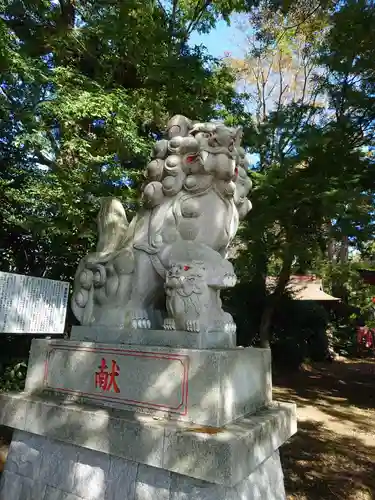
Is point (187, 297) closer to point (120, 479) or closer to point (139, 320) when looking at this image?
point (139, 320)

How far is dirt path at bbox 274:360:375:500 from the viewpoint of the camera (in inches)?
146

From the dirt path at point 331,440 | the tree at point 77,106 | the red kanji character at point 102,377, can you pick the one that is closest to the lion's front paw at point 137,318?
the red kanji character at point 102,377

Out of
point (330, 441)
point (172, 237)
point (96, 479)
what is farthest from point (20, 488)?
point (330, 441)

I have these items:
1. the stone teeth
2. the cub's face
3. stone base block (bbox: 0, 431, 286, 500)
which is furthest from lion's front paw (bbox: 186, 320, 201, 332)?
the stone teeth

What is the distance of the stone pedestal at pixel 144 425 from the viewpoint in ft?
6.15

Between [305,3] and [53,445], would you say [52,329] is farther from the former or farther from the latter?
[305,3]

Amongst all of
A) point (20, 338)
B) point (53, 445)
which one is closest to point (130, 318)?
point (53, 445)

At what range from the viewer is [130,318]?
2479 millimetres

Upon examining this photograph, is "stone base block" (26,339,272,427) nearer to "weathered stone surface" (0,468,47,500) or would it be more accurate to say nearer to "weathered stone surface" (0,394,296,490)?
"weathered stone surface" (0,394,296,490)

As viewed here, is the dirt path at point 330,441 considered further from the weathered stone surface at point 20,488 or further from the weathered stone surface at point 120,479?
A: the weathered stone surface at point 120,479

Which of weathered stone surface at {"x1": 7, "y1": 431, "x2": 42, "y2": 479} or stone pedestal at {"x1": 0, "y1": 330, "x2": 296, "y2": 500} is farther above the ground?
stone pedestal at {"x1": 0, "y1": 330, "x2": 296, "y2": 500}

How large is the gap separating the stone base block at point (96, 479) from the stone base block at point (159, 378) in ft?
0.97

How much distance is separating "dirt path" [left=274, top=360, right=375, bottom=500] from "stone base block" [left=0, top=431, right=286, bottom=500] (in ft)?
5.28

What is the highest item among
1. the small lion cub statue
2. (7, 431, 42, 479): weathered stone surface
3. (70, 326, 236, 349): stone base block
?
the small lion cub statue
